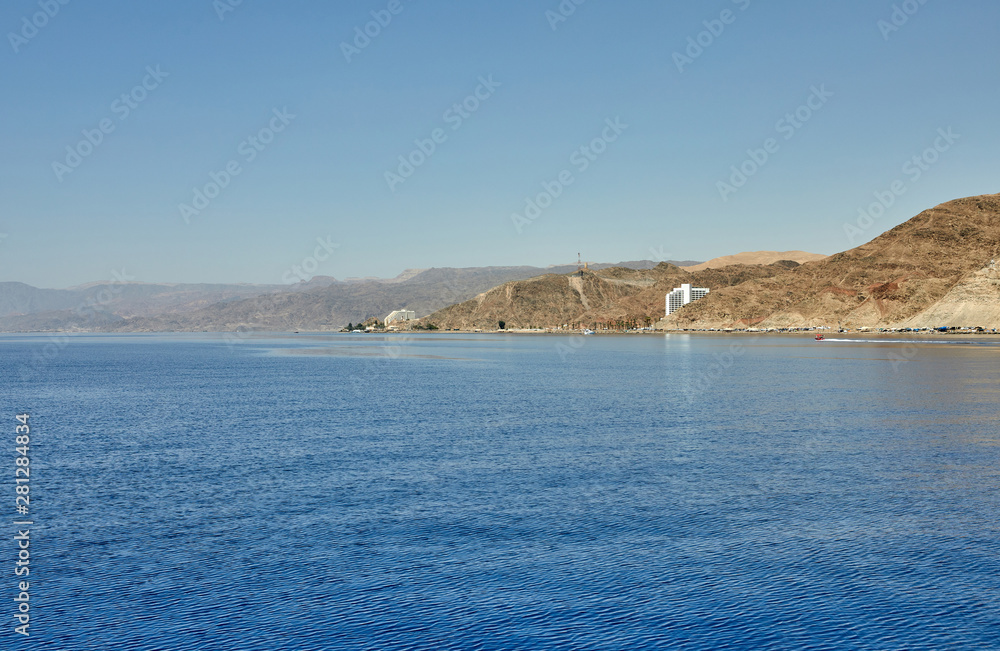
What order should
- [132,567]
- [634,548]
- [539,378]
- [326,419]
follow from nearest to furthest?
[132,567], [634,548], [326,419], [539,378]

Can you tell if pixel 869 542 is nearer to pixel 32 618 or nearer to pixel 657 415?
pixel 32 618

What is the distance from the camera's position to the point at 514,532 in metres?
23.6

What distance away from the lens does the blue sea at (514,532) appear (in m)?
16.9

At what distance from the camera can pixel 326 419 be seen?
5366cm

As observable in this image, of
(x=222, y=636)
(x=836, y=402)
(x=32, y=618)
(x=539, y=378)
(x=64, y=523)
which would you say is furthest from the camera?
(x=539, y=378)

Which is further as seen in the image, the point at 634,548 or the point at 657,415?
the point at 657,415

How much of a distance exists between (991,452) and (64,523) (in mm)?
39339

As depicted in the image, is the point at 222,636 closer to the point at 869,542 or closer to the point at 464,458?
the point at 869,542

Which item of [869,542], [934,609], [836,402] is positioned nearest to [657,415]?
[836,402]

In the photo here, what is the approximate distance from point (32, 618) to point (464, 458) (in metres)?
21.4

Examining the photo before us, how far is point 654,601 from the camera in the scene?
18.1m

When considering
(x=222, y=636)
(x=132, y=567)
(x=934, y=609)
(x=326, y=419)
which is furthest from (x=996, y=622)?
(x=326, y=419)

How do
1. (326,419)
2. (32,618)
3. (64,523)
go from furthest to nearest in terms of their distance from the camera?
(326,419) → (64,523) → (32,618)

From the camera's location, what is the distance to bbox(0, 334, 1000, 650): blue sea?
55.4 ft
